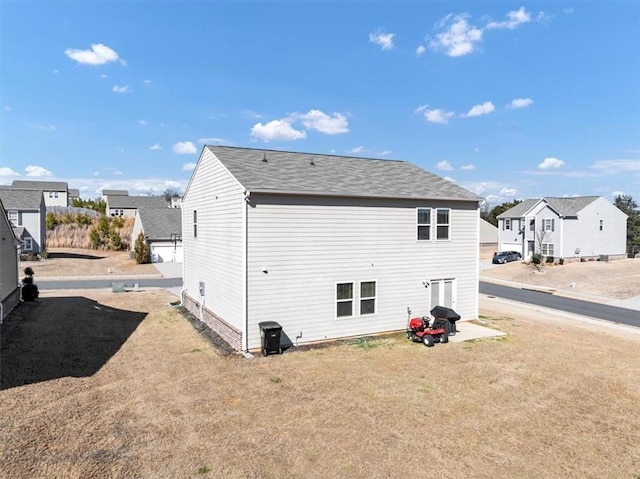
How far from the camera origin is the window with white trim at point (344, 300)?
15.1m

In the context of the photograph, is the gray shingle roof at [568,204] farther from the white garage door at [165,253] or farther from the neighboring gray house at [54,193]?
the neighboring gray house at [54,193]

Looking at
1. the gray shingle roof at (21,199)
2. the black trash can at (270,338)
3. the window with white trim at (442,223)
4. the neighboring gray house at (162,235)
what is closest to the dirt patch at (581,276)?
the window with white trim at (442,223)

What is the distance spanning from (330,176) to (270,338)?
6935 mm

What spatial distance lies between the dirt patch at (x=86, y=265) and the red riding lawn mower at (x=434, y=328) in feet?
88.6

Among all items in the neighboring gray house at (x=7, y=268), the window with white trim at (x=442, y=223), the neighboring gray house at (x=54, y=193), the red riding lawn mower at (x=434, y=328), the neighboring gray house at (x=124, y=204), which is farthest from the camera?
the neighboring gray house at (x=54, y=193)

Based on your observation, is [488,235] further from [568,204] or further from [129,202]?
[129,202]

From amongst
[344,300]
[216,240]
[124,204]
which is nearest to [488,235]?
[344,300]

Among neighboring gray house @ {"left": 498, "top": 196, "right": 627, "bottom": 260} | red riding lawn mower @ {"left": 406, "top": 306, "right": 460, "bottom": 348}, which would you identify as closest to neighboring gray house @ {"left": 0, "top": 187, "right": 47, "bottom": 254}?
red riding lawn mower @ {"left": 406, "top": 306, "right": 460, "bottom": 348}

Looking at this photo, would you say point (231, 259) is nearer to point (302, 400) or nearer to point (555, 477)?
point (302, 400)

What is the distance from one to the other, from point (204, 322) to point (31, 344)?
6211mm

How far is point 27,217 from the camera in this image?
140 ft

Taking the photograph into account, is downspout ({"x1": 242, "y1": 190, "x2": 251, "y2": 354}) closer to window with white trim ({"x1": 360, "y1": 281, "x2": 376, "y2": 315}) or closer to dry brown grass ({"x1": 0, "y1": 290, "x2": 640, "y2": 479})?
dry brown grass ({"x1": 0, "y1": 290, "x2": 640, "y2": 479})

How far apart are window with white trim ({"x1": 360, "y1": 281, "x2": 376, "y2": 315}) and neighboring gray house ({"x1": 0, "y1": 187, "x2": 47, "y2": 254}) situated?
4068 cm

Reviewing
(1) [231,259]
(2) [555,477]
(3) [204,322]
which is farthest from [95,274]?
(2) [555,477]
